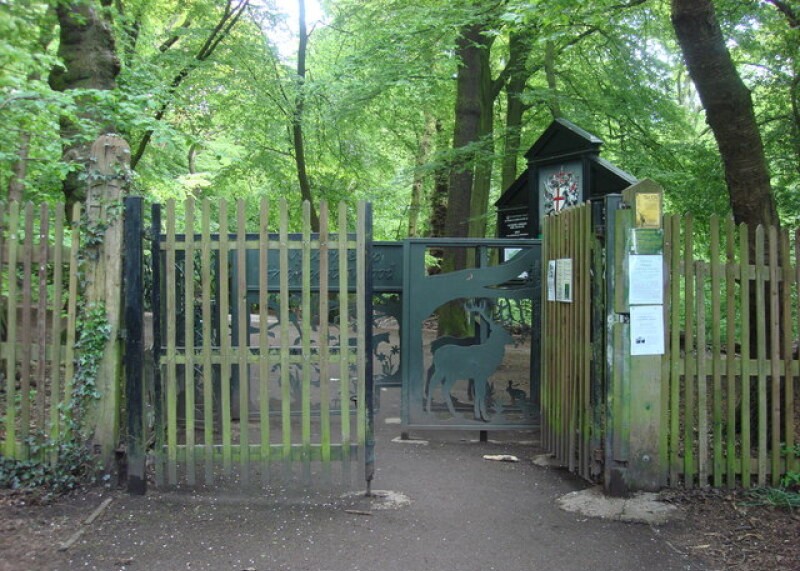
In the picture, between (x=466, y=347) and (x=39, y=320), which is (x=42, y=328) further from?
(x=466, y=347)

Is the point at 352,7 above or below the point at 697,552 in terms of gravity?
above

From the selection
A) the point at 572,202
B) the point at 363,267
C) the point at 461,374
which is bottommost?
the point at 461,374

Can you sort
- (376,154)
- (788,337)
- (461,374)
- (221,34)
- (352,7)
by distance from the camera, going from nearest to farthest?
(788,337), (461,374), (221,34), (352,7), (376,154)

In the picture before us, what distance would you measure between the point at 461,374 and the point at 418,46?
26.1 feet

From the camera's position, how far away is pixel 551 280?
20.2 ft

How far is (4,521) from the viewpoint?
4324 millimetres

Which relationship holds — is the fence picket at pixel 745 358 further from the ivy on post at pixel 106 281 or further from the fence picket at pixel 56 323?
the fence picket at pixel 56 323

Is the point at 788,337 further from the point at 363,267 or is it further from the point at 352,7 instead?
the point at 352,7

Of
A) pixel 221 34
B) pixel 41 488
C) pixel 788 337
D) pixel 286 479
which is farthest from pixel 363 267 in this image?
pixel 221 34

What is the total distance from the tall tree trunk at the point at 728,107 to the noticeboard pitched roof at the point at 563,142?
1.56 meters

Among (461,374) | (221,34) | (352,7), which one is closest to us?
(461,374)

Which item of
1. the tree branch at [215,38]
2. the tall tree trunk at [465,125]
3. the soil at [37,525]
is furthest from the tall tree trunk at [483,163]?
the soil at [37,525]

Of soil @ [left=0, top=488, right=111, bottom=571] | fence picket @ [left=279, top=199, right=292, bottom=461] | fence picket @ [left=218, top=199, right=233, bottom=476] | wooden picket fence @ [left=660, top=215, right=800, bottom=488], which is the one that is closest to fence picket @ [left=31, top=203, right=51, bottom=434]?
soil @ [left=0, top=488, right=111, bottom=571]

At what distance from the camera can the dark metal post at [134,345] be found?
4.92m
